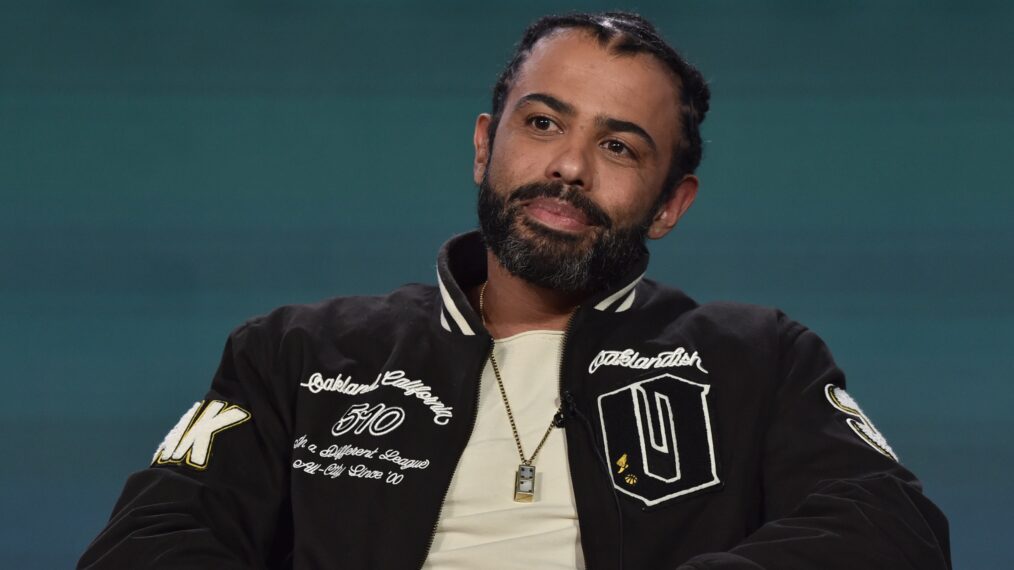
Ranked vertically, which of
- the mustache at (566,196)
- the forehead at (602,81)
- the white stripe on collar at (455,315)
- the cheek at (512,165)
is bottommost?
the white stripe on collar at (455,315)

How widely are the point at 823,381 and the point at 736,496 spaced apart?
225mm

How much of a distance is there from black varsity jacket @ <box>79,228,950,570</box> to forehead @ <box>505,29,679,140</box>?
0.26 metres

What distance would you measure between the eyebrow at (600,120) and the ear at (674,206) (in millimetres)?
164

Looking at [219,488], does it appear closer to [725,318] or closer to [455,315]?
[455,315]

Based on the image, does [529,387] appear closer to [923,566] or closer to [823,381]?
[823,381]

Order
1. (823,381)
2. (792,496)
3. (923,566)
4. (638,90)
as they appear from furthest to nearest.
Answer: (638,90) < (823,381) < (792,496) < (923,566)

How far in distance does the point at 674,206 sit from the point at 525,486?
1.99 feet

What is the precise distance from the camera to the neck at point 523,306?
6.84 feet

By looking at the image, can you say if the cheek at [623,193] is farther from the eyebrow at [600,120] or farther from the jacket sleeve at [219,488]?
the jacket sleeve at [219,488]

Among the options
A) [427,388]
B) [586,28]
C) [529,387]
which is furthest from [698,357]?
[586,28]

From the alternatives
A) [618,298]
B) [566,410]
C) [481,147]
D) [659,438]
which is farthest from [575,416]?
[481,147]

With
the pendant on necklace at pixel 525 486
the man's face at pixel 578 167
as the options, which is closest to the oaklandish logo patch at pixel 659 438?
the pendant on necklace at pixel 525 486

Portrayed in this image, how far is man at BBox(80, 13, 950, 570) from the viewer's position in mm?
1752

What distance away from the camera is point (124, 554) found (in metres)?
1.69
